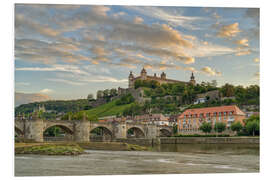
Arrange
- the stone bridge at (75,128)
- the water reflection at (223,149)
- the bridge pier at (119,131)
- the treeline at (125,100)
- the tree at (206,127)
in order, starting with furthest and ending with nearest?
1. the treeline at (125,100)
2. the bridge pier at (119,131)
3. the tree at (206,127)
4. the stone bridge at (75,128)
5. the water reflection at (223,149)

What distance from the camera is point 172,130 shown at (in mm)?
46594

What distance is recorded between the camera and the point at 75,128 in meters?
32.3

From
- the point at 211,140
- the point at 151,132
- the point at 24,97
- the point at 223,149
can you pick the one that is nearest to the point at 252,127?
the point at 211,140

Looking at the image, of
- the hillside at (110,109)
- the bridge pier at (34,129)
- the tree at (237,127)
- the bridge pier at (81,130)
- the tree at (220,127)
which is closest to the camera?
the bridge pier at (34,129)

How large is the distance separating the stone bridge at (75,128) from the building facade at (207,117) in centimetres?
348

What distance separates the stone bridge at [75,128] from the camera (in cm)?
2819

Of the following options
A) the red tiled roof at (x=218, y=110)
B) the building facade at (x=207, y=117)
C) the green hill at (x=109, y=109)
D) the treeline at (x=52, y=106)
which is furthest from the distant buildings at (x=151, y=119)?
the treeline at (x=52, y=106)

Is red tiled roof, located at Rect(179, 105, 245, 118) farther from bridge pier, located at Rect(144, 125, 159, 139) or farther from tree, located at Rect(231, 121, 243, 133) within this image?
bridge pier, located at Rect(144, 125, 159, 139)

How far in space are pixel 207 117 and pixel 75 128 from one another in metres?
14.9

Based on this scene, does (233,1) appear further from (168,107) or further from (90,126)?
(168,107)

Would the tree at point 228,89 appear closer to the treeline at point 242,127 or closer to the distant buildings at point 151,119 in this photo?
the treeline at point 242,127

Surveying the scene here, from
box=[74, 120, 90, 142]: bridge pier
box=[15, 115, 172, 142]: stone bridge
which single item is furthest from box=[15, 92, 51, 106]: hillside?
box=[74, 120, 90, 142]: bridge pier

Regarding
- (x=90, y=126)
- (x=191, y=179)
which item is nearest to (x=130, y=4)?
(x=191, y=179)

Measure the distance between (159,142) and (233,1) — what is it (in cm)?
2511
